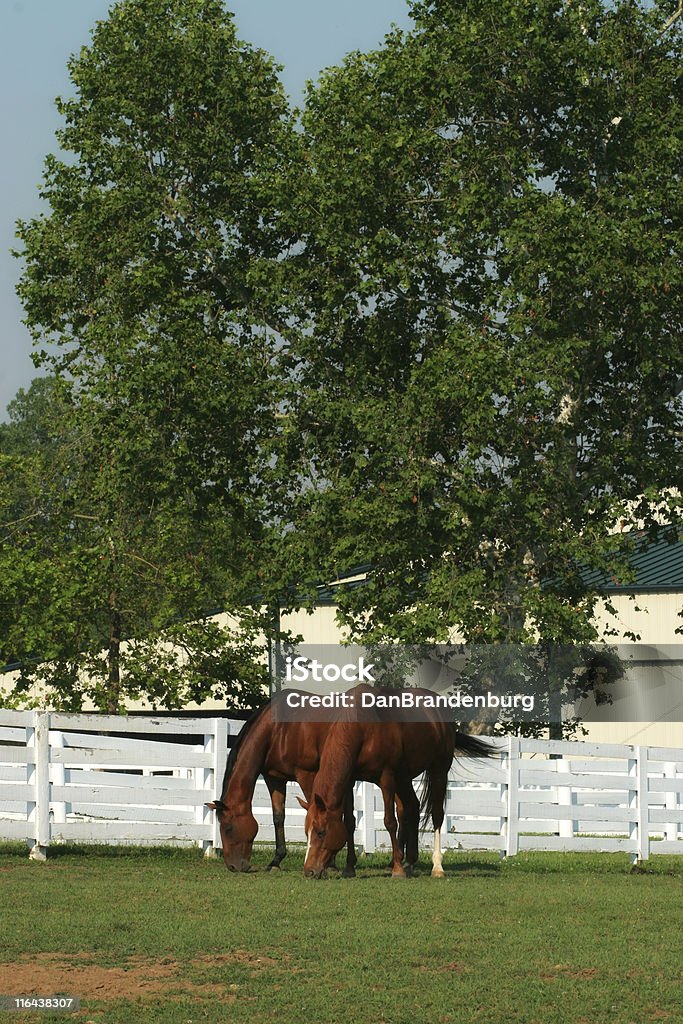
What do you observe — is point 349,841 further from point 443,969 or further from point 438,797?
point 443,969

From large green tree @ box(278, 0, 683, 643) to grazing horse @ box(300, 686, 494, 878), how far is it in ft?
28.5

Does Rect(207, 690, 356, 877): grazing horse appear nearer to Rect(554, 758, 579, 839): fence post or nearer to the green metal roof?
Rect(554, 758, 579, 839): fence post

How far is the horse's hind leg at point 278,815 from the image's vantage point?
51.2ft

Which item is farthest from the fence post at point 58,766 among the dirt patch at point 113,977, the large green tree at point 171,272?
the large green tree at point 171,272

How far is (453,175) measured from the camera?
→ 26578 millimetres

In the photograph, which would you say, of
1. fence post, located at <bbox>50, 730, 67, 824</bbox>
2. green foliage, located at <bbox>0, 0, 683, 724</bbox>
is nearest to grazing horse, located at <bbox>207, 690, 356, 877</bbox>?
fence post, located at <bbox>50, 730, 67, 824</bbox>

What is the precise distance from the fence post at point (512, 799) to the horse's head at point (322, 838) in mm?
5281

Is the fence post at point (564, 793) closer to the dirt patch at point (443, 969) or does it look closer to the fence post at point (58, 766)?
the fence post at point (58, 766)

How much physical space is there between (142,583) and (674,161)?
1607cm

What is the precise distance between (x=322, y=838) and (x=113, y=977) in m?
6.11

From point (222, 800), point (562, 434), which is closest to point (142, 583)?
Answer: point (562, 434)

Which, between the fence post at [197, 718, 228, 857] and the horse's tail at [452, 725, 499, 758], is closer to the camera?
the fence post at [197, 718, 228, 857]

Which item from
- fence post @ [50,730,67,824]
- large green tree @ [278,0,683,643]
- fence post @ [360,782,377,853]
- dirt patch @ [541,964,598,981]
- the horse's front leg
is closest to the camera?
dirt patch @ [541,964,598,981]

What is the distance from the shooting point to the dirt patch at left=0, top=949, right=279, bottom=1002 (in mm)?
7824
